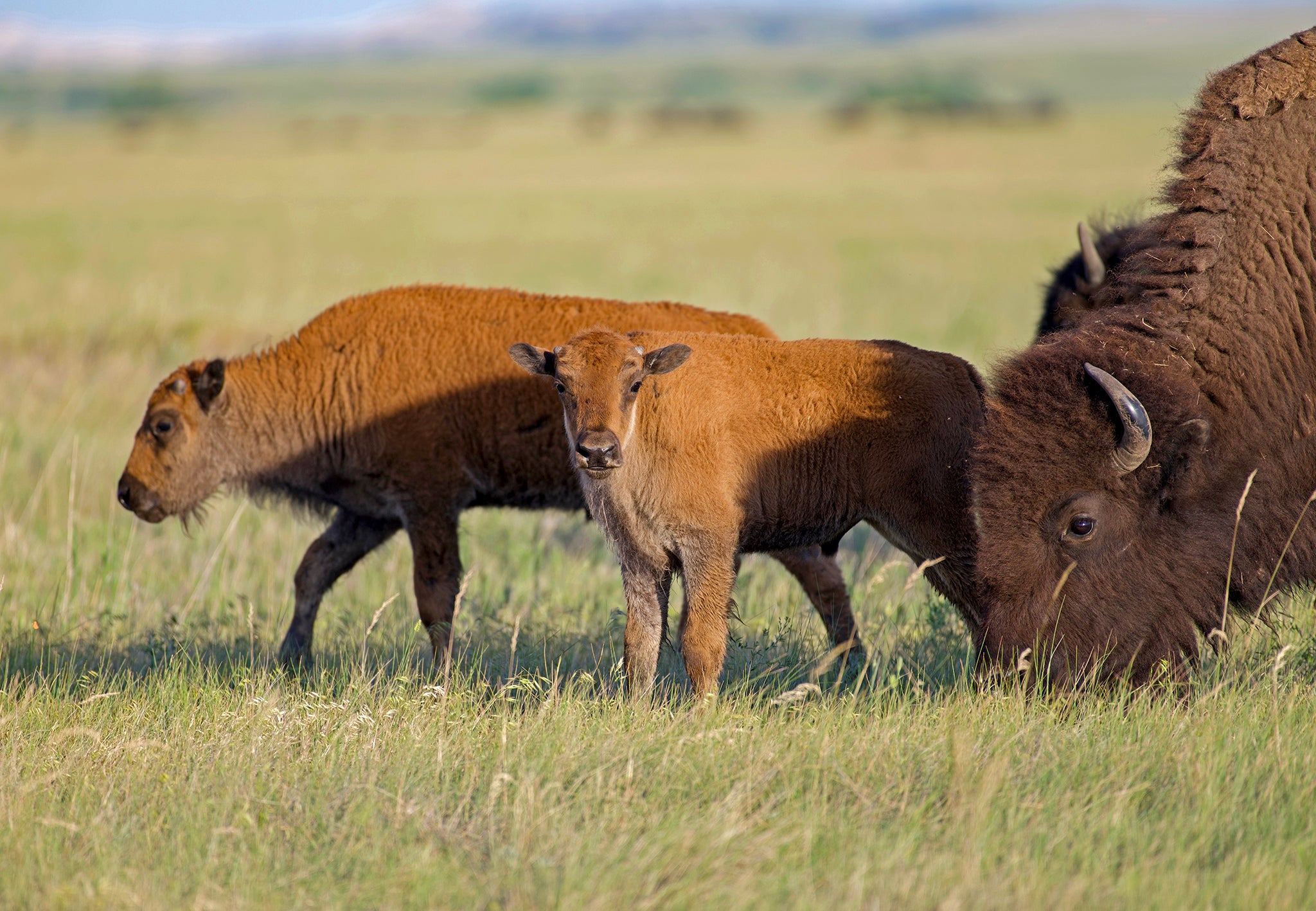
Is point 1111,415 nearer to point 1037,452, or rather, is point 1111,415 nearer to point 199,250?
point 1037,452

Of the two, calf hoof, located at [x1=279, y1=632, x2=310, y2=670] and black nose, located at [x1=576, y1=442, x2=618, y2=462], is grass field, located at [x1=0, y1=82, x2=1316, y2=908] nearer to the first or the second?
calf hoof, located at [x1=279, y1=632, x2=310, y2=670]

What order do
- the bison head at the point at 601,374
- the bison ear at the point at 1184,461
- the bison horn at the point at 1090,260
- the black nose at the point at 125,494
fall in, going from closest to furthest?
the bison ear at the point at 1184,461
the bison head at the point at 601,374
the black nose at the point at 125,494
the bison horn at the point at 1090,260

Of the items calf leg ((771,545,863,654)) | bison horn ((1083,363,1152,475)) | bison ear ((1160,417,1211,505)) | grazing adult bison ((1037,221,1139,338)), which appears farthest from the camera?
grazing adult bison ((1037,221,1139,338))

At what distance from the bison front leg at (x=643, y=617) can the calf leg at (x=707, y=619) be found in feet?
0.63

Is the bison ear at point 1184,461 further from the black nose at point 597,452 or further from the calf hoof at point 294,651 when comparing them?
the calf hoof at point 294,651

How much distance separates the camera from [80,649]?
21.5 feet

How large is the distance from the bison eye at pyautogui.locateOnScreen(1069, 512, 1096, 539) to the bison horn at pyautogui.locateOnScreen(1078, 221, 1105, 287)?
3543 mm

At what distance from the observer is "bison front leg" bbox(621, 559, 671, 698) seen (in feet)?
18.4

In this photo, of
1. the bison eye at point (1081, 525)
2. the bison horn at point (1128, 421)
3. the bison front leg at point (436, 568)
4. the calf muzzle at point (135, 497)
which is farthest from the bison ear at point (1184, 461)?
the calf muzzle at point (135, 497)

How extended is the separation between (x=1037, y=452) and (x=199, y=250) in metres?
22.3

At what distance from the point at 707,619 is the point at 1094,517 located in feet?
5.24

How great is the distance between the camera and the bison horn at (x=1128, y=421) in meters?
4.66

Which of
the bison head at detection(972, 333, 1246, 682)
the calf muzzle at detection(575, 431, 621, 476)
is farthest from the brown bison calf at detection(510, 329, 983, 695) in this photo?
the bison head at detection(972, 333, 1246, 682)

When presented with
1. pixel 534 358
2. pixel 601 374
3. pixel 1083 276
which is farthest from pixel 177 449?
pixel 1083 276
